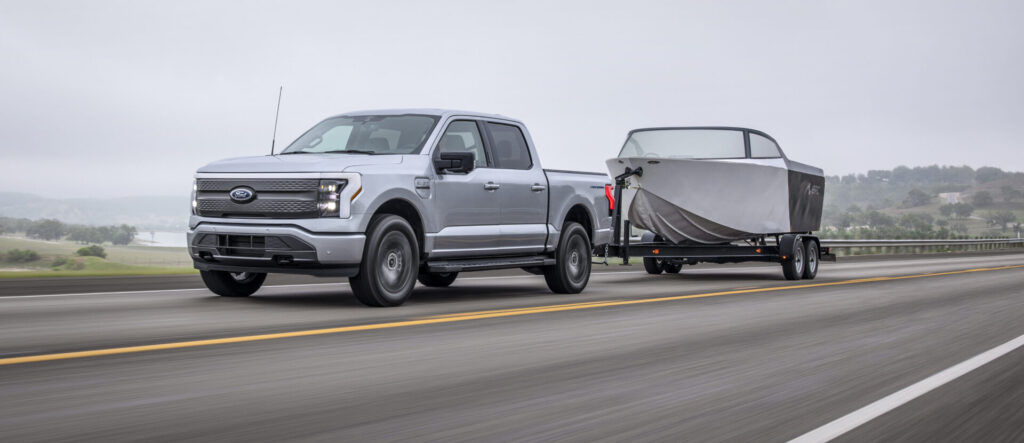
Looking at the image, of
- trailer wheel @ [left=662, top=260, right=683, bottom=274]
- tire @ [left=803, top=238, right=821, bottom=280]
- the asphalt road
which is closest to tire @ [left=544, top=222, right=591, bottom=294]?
the asphalt road

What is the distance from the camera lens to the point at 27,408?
15.5 feet

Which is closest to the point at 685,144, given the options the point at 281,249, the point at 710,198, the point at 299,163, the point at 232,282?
the point at 710,198

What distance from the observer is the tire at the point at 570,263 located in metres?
12.9

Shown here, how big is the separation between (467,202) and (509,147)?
1.36m

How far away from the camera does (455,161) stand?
34.9ft

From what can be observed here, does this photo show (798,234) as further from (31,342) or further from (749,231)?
(31,342)

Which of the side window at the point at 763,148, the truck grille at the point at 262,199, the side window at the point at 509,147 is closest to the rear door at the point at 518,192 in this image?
the side window at the point at 509,147

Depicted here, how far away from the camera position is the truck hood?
9867mm

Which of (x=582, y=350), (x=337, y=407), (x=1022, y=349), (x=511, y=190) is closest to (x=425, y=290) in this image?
(x=511, y=190)

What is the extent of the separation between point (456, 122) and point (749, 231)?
7.52 m

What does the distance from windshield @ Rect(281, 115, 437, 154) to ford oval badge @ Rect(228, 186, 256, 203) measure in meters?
1.25

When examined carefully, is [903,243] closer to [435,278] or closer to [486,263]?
[435,278]

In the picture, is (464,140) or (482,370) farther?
(464,140)

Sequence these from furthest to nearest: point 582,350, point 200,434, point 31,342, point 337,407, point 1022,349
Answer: point 1022,349, point 582,350, point 31,342, point 337,407, point 200,434
